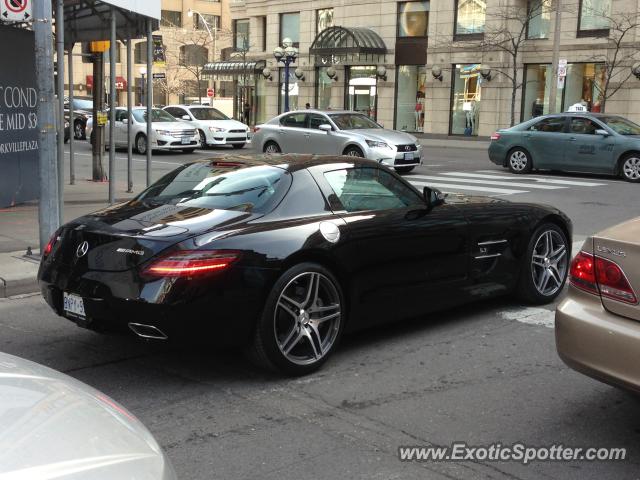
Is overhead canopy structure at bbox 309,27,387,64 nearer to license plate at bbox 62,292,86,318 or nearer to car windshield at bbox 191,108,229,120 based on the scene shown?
car windshield at bbox 191,108,229,120

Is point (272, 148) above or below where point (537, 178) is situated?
above

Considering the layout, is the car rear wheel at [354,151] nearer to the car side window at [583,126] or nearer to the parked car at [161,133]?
the car side window at [583,126]

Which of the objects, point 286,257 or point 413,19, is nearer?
point 286,257

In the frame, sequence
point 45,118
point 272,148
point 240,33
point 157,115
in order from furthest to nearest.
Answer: point 240,33 → point 157,115 → point 272,148 → point 45,118

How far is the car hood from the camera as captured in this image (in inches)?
741

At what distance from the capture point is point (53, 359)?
535 centimetres

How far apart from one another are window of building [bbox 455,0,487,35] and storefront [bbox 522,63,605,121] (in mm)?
3378

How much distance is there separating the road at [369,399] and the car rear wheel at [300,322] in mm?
147

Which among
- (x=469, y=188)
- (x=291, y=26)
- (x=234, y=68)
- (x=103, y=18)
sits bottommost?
(x=469, y=188)

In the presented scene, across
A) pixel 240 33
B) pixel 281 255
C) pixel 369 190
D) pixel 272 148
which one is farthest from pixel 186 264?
pixel 240 33

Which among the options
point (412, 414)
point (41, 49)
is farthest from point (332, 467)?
point (41, 49)

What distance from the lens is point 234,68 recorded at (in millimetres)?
47625

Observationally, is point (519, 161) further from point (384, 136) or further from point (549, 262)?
point (549, 262)

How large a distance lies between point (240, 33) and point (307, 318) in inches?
1945
